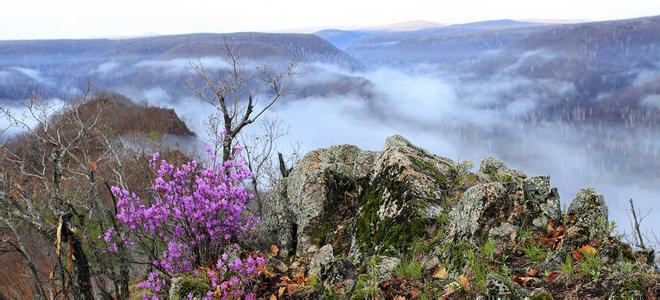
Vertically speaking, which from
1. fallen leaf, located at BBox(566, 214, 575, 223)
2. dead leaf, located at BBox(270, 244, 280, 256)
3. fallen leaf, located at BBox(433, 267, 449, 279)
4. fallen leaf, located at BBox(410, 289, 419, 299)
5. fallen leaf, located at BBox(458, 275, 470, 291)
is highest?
fallen leaf, located at BBox(566, 214, 575, 223)

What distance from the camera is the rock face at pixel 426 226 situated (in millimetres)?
7992

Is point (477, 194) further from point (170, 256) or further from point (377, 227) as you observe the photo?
point (170, 256)

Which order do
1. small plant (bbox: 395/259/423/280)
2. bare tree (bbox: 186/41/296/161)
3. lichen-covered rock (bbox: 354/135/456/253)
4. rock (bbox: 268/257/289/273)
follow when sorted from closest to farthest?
small plant (bbox: 395/259/423/280) → lichen-covered rock (bbox: 354/135/456/253) → rock (bbox: 268/257/289/273) → bare tree (bbox: 186/41/296/161)

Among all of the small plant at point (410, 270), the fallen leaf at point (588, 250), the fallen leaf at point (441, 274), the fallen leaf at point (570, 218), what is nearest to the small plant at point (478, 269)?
the fallen leaf at point (441, 274)

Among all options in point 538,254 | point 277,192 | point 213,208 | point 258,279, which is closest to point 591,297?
point 538,254

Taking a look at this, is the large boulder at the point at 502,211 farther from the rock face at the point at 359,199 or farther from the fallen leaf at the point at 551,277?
the fallen leaf at the point at 551,277

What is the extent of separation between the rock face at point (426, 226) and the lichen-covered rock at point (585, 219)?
0.02 meters

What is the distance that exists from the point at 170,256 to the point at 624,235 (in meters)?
9.27

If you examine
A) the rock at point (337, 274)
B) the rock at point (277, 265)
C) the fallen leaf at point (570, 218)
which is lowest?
the rock at point (277, 265)

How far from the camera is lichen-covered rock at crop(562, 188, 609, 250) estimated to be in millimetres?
8172

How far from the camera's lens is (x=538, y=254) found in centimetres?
841

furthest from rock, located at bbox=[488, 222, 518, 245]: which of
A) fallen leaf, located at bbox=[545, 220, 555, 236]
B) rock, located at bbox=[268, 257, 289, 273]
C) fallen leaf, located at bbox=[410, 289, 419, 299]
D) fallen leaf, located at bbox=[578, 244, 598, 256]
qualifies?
rock, located at bbox=[268, 257, 289, 273]

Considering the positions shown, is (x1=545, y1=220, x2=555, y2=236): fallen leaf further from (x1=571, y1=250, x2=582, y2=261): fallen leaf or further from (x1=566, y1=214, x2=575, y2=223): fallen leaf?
(x1=571, y1=250, x2=582, y2=261): fallen leaf

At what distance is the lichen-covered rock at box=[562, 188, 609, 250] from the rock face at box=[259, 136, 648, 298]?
2 cm
